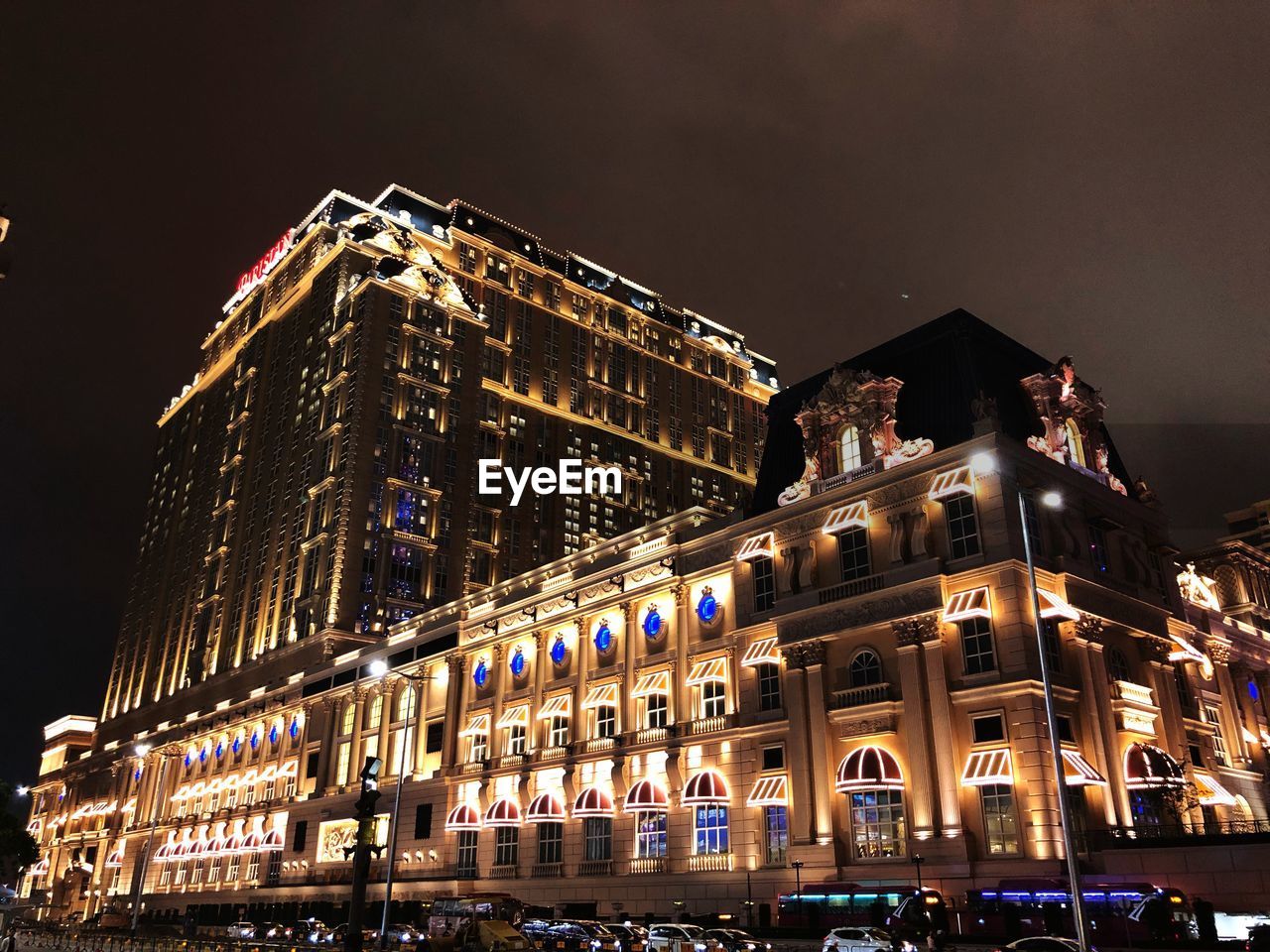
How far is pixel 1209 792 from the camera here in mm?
47344

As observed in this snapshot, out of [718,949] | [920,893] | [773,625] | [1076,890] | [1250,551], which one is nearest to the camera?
[1076,890]

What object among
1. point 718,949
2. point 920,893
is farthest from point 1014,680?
point 718,949

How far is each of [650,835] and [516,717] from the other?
14.7 meters

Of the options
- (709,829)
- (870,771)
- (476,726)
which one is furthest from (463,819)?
(870,771)

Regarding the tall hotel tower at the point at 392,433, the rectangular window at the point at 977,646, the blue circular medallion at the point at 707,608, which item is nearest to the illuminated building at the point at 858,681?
the rectangular window at the point at 977,646

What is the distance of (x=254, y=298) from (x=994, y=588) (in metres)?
138

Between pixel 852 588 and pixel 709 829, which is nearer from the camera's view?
pixel 852 588

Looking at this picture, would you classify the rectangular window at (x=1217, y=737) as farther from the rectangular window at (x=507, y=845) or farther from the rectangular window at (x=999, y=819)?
the rectangular window at (x=507, y=845)

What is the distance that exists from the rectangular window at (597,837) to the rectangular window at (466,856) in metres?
11.4

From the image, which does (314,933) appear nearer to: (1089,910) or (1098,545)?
(1089,910)

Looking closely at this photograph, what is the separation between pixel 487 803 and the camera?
6469cm

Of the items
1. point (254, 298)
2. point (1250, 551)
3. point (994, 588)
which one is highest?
point (254, 298)

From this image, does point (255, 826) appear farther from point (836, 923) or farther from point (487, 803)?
point (836, 923)

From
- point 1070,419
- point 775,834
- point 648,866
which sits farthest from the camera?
point 648,866
